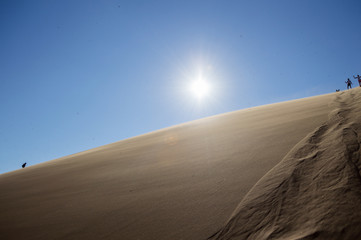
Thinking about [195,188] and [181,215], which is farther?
[195,188]

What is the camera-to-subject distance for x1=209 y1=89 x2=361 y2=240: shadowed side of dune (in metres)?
1.13

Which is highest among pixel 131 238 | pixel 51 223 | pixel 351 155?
pixel 351 155

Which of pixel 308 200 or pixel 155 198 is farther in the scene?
pixel 155 198

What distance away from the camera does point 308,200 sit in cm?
137

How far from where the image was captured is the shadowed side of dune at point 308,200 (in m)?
1.13

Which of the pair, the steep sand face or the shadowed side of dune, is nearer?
the shadowed side of dune

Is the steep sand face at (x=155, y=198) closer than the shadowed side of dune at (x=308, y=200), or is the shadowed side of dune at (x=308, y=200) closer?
the shadowed side of dune at (x=308, y=200)

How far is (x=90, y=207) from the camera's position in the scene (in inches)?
86.3

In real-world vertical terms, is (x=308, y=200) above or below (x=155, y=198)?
below

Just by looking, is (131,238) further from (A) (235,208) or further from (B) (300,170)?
(B) (300,170)

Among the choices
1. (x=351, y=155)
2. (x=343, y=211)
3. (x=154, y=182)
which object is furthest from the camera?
(x=154, y=182)

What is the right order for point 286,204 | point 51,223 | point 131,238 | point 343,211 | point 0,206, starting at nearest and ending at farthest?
point 343,211 < point 286,204 < point 131,238 < point 51,223 < point 0,206

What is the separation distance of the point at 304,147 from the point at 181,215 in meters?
1.71

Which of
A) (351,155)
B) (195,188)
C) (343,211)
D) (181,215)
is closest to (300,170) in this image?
(351,155)
